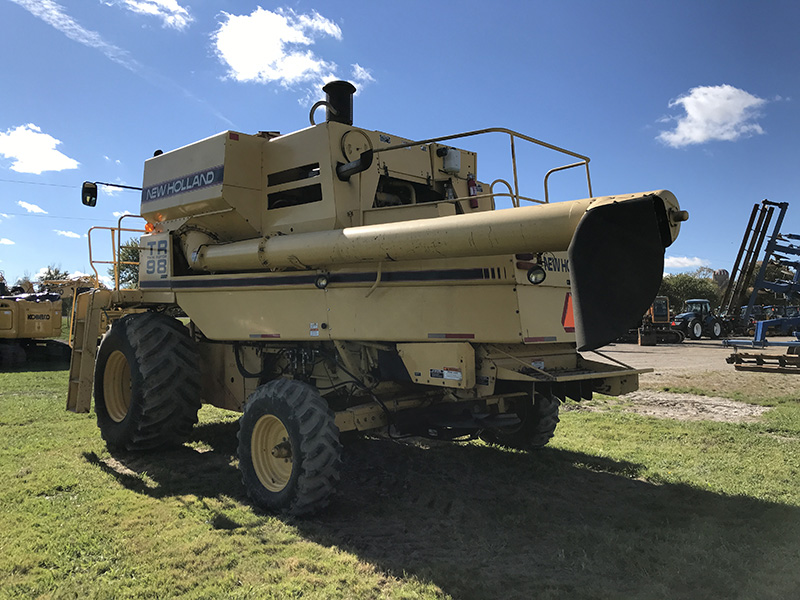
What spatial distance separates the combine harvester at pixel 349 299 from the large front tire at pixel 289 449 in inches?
0.6

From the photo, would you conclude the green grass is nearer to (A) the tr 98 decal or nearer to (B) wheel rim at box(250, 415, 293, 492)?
(B) wheel rim at box(250, 415, 293, 492)

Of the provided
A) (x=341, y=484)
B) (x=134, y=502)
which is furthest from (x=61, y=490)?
(x=341, y=484)

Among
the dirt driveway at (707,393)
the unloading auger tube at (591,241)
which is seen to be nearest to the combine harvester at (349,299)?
the unloading auger tube at (591,241)

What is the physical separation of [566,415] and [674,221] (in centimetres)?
572

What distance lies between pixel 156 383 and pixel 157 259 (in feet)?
4.75

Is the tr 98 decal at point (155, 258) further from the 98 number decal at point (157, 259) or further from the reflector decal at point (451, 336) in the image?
the reflector decal at point (451, 336)

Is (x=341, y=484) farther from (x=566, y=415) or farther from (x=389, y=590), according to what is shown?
(x=566, y=415)

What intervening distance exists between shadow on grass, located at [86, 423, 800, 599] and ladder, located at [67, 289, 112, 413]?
3.40 ft

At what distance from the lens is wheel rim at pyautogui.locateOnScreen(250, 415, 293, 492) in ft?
16.5

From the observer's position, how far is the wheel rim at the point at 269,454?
16.5 ft

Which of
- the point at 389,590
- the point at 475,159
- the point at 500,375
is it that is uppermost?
the point at 475,159

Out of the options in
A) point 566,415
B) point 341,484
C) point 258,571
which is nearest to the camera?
point 258,571

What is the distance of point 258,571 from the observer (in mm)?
3721

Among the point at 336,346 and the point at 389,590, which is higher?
the point at 336,346
